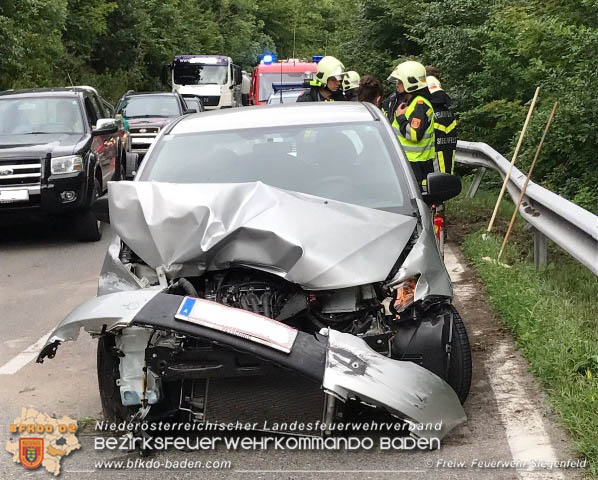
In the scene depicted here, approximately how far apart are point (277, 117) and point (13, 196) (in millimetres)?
6081

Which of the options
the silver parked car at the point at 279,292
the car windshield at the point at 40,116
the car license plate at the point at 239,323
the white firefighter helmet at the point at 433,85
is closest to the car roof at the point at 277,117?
the silver parked car at the point at 279,292

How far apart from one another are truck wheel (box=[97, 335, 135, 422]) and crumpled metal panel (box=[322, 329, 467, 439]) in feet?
3.69

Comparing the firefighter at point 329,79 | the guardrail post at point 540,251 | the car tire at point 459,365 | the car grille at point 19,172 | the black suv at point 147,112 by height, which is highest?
the car tire at point 459,365

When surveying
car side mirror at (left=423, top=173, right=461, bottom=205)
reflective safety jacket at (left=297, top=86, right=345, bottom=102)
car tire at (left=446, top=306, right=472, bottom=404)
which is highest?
car side mirror at (left=423, top=173, right=461, bottom=205)

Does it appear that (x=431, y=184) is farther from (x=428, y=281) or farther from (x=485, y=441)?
(x=485, y=441)

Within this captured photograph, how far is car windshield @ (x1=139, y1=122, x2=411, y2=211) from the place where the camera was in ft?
20.1

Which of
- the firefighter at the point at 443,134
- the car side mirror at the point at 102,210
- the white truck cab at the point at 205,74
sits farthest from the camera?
the white truck cab at the point at 205,74

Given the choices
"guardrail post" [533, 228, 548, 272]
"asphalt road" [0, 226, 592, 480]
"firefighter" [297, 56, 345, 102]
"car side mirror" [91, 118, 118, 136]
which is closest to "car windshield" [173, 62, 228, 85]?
"car side mirror" [91, 118, 118, 136]

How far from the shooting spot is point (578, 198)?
35.2ft

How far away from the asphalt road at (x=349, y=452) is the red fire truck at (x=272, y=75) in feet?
69.3

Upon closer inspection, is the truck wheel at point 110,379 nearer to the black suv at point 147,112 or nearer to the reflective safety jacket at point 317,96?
the reflective safety jacket at point 317,96

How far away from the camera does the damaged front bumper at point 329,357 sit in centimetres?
433

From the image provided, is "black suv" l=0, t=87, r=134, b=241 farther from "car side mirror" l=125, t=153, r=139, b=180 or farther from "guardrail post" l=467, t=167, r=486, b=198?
"guardrail post" l=467, t=167, r=486, b=198

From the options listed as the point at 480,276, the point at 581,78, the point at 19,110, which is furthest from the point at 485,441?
the point at 19,110
